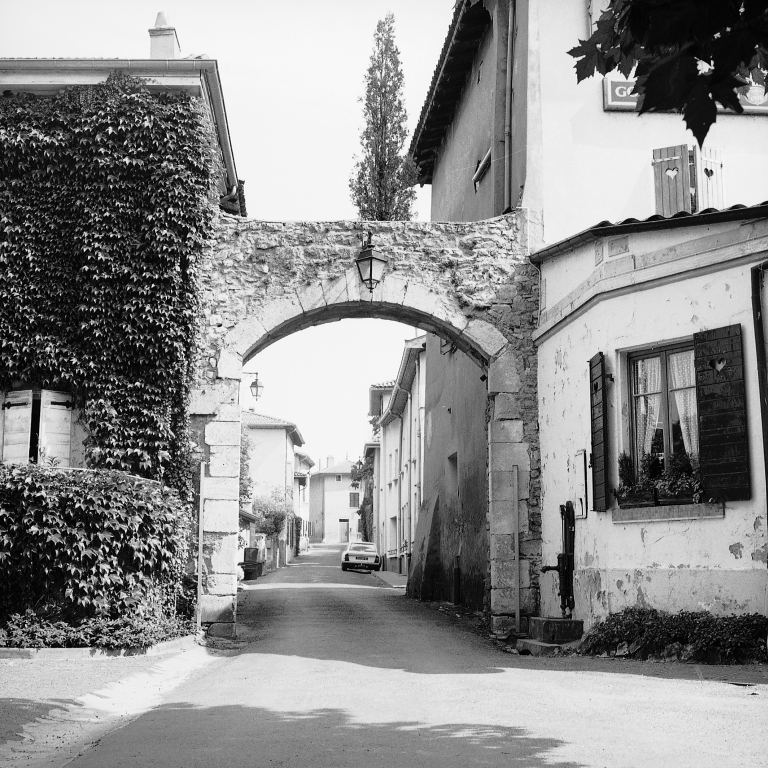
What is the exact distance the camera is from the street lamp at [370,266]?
1251 cm

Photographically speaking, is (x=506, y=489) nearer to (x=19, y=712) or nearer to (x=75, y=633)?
(x=75, y=633)

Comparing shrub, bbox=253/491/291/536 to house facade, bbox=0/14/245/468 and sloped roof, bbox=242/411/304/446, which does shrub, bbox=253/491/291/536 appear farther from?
house facade, bbox=0/14/245/468

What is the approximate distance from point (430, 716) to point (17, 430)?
742cm

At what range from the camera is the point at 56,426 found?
12.0 meters

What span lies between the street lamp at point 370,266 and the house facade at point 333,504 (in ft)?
226

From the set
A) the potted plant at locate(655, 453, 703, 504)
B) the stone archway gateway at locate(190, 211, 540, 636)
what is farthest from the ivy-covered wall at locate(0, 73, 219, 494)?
the potted plant at locate(655, 453, 703, 504)

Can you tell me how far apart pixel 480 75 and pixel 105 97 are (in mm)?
6386

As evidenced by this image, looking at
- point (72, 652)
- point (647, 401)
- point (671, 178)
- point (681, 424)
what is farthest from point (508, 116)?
point (72, 652)

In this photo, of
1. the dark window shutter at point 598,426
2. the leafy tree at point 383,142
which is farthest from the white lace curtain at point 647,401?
the leafy tree at point 383,142

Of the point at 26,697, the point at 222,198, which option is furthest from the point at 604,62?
the point at 222,198

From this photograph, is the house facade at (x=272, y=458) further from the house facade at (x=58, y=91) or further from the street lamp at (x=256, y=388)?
the house facade at (x=58, y=91)

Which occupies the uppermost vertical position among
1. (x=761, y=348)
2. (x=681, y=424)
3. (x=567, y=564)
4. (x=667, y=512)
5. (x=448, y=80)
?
(x=448, y=80)

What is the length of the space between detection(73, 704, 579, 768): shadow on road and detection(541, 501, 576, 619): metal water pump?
16.9 ft

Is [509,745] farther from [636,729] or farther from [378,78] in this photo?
[378,78]
